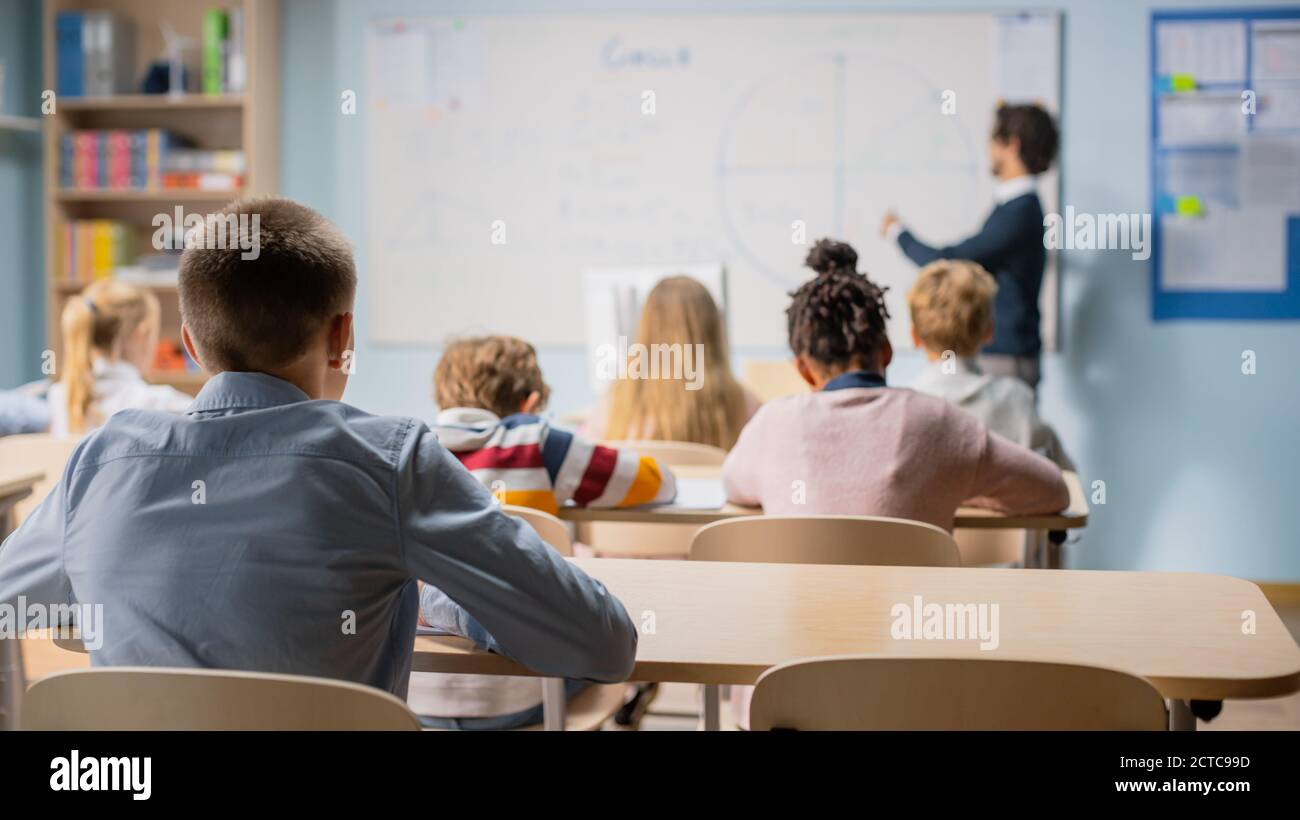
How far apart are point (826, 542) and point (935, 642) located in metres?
0.59

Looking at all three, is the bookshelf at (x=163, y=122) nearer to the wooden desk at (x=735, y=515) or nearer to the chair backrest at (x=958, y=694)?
the wooden desk at (x=735, y=515)

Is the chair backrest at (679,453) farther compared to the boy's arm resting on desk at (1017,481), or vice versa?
the chair backrest at (679,453)

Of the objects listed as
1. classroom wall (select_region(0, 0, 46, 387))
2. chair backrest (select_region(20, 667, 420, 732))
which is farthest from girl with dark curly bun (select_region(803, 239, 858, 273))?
classroom wall (select_region(0, 0, 46, 387))

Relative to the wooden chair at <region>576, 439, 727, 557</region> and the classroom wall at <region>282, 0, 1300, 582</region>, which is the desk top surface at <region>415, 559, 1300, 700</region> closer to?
the wooden chair at <region>576, 439, 727, 557</region>

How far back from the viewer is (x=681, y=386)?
3104 mm

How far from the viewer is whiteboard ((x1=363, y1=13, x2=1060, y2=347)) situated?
4609mm

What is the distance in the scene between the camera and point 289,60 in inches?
197

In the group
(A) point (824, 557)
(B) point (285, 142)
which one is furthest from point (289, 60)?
(A) point (824, 557)

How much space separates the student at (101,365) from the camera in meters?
3.22

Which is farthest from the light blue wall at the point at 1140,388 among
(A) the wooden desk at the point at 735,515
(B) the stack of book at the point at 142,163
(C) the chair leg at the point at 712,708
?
(C) the chair leg at the point at 712,708

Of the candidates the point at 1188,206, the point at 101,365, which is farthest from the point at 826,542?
the point at 1188,206

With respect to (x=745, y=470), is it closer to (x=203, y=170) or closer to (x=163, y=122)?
(x=203, y=170)

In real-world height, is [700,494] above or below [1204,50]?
below
